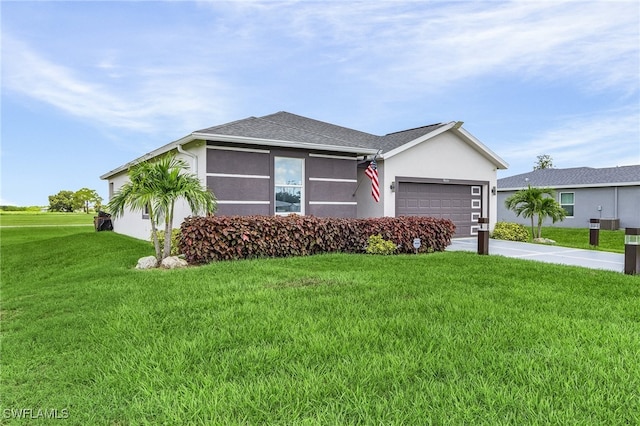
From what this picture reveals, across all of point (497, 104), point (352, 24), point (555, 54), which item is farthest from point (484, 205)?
point (352, 24)

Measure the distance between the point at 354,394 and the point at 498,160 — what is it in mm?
14999

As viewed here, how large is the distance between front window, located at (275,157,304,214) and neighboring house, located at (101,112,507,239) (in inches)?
1.2

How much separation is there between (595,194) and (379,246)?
59.1 ft

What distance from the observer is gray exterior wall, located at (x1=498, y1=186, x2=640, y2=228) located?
20219mm

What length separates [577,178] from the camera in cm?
2303

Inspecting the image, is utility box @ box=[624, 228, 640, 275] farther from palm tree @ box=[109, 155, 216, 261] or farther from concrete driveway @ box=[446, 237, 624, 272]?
palm tree @ box=[109, 155, 216, 261]

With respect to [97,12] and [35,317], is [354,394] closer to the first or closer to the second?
[35,317]

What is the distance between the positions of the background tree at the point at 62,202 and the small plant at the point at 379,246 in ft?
189

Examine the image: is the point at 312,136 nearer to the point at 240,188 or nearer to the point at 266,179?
the point at 266,179

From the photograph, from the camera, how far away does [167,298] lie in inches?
215

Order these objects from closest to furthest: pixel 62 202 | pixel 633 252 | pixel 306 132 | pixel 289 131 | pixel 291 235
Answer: pixel 633 252, pixel 291 235, pixel 289 131, pixel 306 132, pixel 62 202

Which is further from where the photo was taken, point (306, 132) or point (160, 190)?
point (306, 132)

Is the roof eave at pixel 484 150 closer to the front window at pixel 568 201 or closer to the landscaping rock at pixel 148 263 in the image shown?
the front window at pixel 568 201

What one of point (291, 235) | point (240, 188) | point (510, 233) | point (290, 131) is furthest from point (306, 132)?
point (510, 233)
